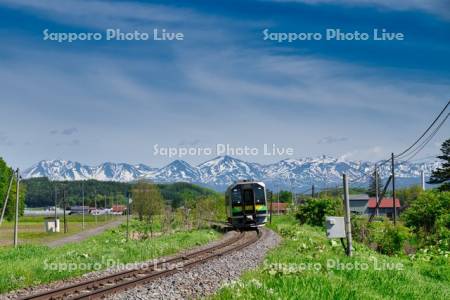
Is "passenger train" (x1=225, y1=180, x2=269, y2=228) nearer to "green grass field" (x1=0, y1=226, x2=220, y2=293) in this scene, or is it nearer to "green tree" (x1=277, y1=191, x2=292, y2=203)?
"green grass field" (x1=0, y1=226, x2=220, y2=293)

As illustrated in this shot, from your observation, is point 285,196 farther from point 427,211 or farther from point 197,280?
point 197,280

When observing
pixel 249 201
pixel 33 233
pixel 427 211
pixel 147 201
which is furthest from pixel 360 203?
pixel 427 211

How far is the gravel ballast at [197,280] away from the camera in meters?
11.6

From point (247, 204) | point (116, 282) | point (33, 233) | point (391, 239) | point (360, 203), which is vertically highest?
point (247, 204)

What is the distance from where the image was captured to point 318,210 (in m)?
42.8

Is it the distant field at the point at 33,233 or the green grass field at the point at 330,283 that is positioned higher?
the green grass field at the point at 330,283

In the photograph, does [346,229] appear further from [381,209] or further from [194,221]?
[381,209]

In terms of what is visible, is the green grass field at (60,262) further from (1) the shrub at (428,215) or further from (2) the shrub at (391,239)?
(1) the shrub at (428,215)

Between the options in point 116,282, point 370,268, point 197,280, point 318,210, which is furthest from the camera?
point 318,210

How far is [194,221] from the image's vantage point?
48.2 meters

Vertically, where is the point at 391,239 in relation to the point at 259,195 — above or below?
below

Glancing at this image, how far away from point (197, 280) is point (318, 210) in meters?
30.0

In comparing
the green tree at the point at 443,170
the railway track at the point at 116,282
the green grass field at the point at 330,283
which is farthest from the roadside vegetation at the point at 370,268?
the green tree at the point at 443,170

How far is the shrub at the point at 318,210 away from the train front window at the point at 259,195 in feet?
17.4
